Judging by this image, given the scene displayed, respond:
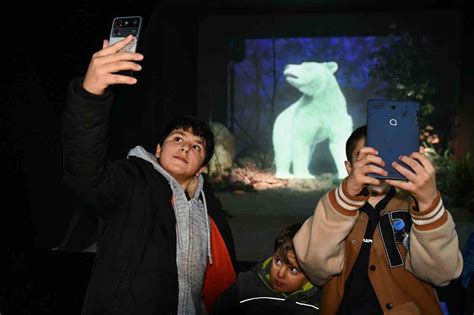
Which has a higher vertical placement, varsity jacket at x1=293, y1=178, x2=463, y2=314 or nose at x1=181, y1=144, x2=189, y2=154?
nose at x1=181, y1=144, x2=189, y2=154

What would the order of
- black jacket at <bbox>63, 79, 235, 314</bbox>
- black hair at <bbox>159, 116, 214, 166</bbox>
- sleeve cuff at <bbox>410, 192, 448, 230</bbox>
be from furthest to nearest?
black hair at <bbox>159, 116, 214, 166</bbox>, black jacket at <bbox>63, 79, 235, 314</bbox>, sleeve cuff at <bbox>410, 192, 448, 230</bbox>

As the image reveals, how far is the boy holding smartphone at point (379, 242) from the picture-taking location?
3.82 ft

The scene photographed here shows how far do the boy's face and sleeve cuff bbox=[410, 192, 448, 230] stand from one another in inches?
31.4

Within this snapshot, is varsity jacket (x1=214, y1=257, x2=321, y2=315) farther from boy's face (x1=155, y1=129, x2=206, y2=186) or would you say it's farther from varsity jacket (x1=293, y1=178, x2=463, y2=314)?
boy's face (x1=155, y1=129, x2=206, y2=186)

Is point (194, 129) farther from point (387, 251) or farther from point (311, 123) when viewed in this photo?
point (311, 123)

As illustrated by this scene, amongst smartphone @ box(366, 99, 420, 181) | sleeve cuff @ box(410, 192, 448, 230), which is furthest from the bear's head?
sleeve cuff @ box(410, 192, 448, 230)

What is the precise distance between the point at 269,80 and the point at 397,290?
6.77 metres

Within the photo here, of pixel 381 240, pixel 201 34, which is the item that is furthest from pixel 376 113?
pixel 201 34

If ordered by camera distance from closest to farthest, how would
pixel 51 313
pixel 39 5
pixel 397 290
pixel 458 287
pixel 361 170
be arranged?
pixel 361 170 → pixel 397 290 → pixel 458 287 → pixel 51 313 → pixel 39 5

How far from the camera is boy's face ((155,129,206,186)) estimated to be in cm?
163

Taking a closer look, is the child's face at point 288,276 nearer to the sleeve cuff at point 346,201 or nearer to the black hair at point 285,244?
the black hair at point 285,244

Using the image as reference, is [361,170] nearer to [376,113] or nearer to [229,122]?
[376,113]

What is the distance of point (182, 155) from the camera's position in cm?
165

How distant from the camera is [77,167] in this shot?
1239mm
